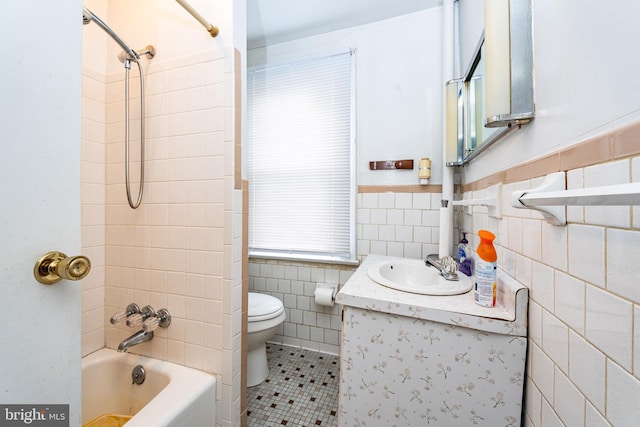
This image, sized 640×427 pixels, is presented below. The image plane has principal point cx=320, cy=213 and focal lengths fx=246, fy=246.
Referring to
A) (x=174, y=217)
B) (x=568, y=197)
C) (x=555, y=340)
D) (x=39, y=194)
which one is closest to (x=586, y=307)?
(x=555, y=340)

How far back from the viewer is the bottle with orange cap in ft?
2.55

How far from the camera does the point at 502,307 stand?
79 centimetres

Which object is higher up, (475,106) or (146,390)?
(475,106)

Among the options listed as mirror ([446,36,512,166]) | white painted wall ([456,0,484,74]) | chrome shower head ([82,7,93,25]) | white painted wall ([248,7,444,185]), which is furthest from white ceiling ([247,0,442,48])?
chrome shower head ([82,7,93,25])

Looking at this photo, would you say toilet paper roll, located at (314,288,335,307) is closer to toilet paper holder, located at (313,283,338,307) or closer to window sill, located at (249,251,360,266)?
toilet paper holder, located at (313,283,338,307)

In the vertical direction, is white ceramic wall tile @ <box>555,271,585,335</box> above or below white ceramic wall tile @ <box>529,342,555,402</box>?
above

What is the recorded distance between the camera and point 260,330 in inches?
54.7

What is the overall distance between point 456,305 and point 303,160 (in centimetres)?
141

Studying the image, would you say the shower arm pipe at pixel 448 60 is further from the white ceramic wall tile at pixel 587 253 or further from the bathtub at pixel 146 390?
the bathtub at pixel 146 390

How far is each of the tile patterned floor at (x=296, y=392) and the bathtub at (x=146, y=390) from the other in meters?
0.38

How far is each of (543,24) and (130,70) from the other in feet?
5.28

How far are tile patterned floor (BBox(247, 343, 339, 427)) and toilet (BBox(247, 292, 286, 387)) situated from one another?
7 centimetres

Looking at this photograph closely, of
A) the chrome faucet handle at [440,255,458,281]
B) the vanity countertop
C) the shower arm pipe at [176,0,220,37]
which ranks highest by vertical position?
the shower arm pipe at [176,0,220,37]

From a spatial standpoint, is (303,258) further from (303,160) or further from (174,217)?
(174,217)
